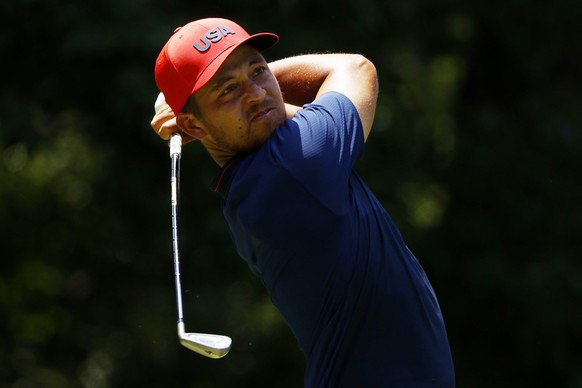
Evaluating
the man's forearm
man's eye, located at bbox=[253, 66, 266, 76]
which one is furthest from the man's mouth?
the man's forearm

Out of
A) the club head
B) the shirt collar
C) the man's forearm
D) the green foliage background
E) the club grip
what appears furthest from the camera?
the green foliage background

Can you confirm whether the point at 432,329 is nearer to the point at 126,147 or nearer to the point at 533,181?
the point at 126,147

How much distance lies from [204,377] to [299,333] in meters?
5.50

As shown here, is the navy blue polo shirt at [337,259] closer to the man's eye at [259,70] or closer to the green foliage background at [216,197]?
the man's eye at [259,70]

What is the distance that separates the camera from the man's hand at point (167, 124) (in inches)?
127

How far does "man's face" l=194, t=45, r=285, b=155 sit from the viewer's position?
2.99 meters

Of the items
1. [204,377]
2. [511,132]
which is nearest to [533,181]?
[511,132]

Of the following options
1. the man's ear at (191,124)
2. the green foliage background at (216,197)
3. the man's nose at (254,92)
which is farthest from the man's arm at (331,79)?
the green foliage background at (216,197)

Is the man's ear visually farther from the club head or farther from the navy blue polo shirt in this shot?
the club head

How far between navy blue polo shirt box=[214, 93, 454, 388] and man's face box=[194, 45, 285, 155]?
0.17 feet

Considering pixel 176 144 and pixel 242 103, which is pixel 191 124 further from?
pixel 242 103

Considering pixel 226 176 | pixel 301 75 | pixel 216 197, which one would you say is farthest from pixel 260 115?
pixel 216 197

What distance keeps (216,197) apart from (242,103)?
5144 millimetres

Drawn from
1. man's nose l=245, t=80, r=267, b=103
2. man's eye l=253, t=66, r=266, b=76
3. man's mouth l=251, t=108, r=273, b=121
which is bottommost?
man's mouth l=251, t=108, r=273, b=121
